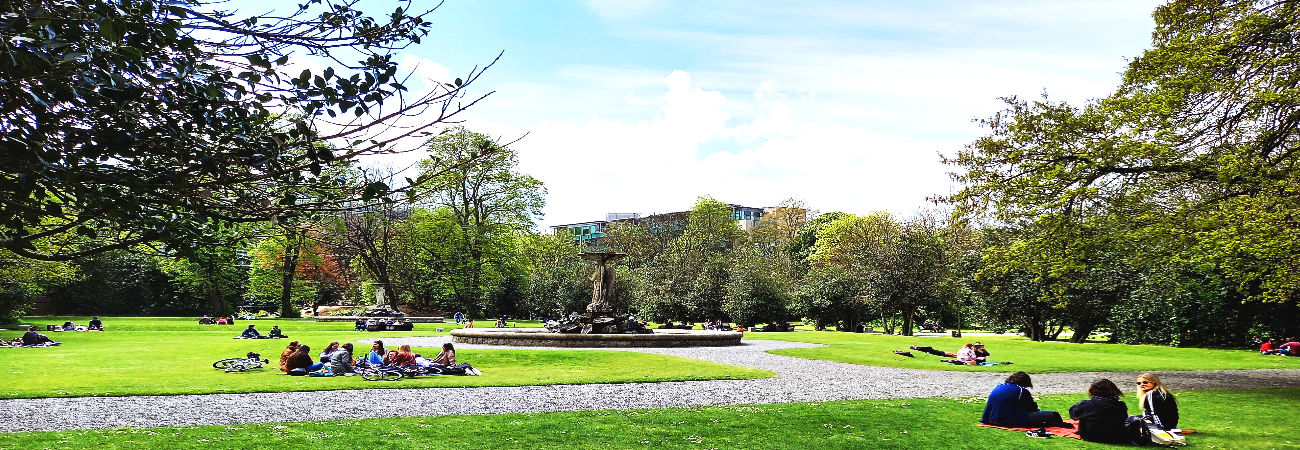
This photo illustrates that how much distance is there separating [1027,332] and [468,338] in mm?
32666

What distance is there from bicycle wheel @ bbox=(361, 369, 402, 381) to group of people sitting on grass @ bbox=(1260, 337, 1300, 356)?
2937 cm

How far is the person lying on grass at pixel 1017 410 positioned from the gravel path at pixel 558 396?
3.59 metres

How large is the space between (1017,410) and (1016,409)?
0.07 feet

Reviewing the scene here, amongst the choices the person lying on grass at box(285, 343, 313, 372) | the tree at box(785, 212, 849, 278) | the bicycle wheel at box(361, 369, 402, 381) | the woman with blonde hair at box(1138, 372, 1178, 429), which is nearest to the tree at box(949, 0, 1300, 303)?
the woman with blonde hair at box(1138, 372, 1178, 429)

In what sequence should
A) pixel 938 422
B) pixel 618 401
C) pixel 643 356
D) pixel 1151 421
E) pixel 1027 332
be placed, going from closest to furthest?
pixel 1151 421
pixel 938 422
pixel 618 401
pixel 643 356
pixel 1027 332

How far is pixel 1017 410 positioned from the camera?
11828 millimetres

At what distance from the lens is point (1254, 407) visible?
14.5 meters

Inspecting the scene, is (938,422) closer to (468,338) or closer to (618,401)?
(618,401)

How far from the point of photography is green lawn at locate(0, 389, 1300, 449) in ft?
32.3

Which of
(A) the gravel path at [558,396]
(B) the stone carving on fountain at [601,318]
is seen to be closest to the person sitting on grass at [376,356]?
(A) the gravel path at [558,396]

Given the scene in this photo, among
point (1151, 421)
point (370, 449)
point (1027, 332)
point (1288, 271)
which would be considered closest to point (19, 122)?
point (370, 449)

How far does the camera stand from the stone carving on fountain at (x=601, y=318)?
3138 cm

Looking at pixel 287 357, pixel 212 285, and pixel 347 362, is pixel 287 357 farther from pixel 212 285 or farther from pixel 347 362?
pixel 212 285

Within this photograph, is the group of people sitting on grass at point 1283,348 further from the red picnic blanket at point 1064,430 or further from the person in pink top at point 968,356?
the red picnic blanket at point 1064,430
